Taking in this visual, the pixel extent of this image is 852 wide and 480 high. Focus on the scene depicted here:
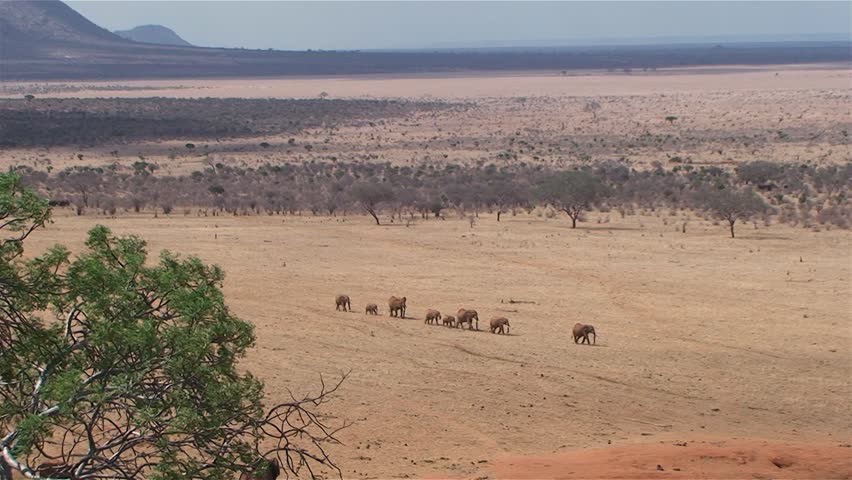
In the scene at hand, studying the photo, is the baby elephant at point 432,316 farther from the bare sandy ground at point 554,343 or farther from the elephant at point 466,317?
the elephant at point 466,317

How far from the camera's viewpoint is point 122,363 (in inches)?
356

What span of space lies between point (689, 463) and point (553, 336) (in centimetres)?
856

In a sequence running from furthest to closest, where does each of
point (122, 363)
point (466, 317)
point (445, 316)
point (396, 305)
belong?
point (445, 316), point (396, 305), point (466, 317), point (122, 363)

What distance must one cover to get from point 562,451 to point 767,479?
2969mm

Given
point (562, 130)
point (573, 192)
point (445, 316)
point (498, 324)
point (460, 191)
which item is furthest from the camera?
point (562, 130)

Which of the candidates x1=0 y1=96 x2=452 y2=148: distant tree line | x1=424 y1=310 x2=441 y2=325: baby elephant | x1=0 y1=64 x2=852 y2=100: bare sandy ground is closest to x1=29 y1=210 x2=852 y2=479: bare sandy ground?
x1=424 y1=310 x2=441 y2=325: baby elephant

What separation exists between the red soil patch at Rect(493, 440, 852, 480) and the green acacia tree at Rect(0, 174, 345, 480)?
19.3ft

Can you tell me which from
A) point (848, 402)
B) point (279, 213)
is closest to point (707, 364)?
point (848, 402)

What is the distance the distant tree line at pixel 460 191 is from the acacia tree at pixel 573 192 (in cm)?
5

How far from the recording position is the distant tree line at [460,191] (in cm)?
4266

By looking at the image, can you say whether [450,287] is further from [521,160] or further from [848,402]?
[521,160]

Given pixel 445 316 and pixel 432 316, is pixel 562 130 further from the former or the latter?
pixel 432 316

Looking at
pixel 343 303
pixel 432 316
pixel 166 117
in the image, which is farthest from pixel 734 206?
pixel 166 117

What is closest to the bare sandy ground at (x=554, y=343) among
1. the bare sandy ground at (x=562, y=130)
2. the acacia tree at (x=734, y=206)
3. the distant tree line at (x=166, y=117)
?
the acacia tree at (x=734, y=206)
